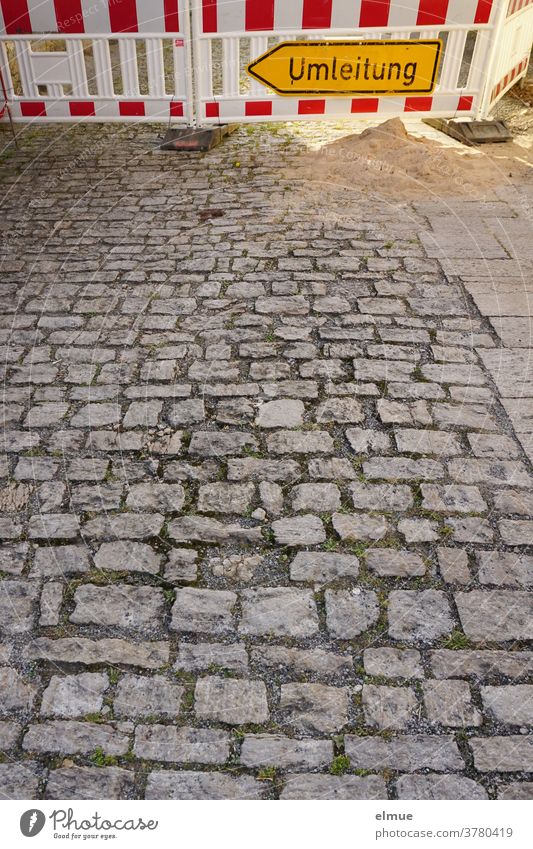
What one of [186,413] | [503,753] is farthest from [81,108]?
[503,753]

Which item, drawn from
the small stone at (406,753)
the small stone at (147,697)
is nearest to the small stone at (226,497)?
the small stone at (147,697)

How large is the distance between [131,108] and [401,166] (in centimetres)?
266

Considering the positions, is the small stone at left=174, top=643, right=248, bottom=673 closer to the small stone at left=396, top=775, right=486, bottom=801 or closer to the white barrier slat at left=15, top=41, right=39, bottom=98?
the small stone at left=396, top=775, right=486, bottom=801

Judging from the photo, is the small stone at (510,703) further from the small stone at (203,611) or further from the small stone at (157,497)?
the small stone at (157,497)

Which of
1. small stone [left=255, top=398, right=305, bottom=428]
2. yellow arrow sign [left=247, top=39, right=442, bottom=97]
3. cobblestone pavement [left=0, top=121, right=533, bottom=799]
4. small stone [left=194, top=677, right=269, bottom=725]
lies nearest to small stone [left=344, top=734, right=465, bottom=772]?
cobblestone pavement [left=0, top=121, right=533, bottom=799]

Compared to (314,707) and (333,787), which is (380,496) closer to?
(314,707)

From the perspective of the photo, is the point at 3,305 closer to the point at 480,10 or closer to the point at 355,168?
the point at 355,168

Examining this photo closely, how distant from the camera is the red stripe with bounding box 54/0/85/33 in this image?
5.84 m

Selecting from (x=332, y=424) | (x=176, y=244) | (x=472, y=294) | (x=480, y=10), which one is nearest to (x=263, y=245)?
(x=176, y=244)

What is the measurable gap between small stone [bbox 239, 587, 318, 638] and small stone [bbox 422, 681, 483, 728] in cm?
40

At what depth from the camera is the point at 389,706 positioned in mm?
1971

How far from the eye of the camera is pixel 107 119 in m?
6.41

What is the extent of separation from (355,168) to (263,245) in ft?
4.98
